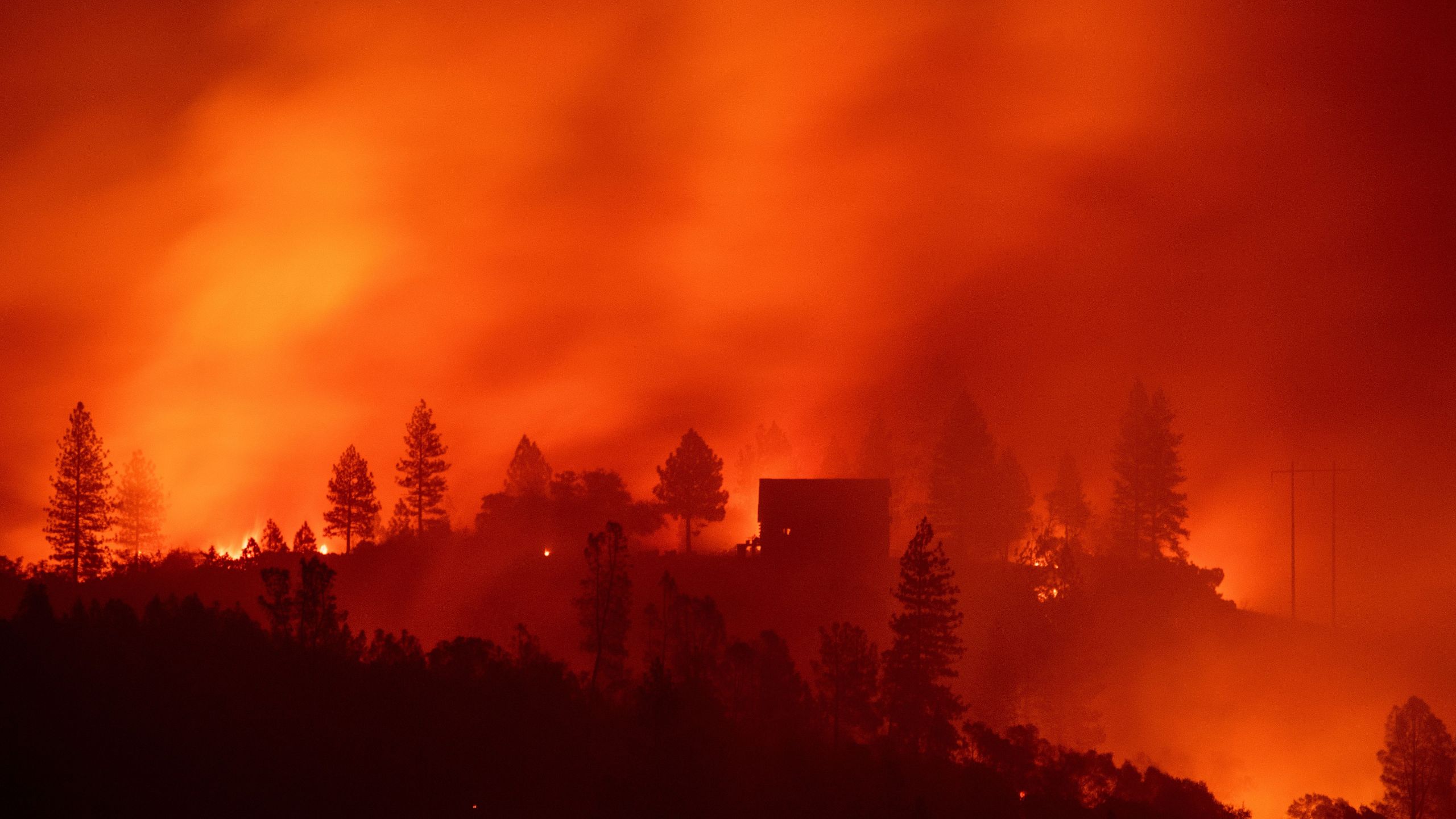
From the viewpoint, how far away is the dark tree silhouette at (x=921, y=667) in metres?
45.1

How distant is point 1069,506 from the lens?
9375cm

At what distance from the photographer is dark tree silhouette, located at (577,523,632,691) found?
149 ft

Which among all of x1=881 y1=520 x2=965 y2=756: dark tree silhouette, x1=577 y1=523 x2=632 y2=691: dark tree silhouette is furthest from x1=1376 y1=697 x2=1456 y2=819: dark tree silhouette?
x1=577 y1=523 x2=632 y2=691: dark tree silhouette

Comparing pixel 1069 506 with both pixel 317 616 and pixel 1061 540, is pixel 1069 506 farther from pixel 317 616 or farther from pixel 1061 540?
pixel 317 616

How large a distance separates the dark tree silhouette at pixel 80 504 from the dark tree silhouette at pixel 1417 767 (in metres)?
72.9

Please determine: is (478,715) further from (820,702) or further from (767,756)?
(820,702)

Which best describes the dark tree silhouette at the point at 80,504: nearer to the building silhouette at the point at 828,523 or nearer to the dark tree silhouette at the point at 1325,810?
the building silhouette at the point at 828,523

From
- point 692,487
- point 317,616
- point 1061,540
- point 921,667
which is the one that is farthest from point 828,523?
point 317,616

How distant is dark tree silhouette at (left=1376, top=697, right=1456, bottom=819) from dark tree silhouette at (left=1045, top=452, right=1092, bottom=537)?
4163 centimetres

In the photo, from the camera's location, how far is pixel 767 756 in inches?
1521

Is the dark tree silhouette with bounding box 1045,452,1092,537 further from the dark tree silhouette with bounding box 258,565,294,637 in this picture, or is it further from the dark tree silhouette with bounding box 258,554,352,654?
the dark tree silhouette with bounding box 258,565,294,637

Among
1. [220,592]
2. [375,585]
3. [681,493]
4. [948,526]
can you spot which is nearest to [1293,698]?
[948,526]

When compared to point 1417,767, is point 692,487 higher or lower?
higher

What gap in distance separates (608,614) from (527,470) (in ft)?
169
